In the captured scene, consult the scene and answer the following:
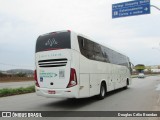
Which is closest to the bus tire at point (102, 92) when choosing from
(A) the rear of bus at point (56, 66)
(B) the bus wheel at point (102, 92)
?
(B) the bus wheel at point (102, 92)

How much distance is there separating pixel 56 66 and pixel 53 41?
120cm

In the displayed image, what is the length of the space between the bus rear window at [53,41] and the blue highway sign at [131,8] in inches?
397

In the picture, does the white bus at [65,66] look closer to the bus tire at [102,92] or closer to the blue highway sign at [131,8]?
the bus tire at [102,92]

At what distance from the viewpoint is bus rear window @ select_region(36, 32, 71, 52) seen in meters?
10.5

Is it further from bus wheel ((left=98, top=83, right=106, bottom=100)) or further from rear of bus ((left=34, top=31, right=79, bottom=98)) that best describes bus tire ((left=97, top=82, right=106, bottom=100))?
rear of bus ((left=34, top=31, right=79, bottom=98))

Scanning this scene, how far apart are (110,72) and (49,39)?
605 centimetres

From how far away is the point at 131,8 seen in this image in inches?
754

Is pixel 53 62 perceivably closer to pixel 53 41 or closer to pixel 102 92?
pixel 53 41

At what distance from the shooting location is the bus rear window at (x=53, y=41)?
1048 centimetres

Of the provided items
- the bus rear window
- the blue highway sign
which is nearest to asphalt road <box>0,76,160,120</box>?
the bus rear window

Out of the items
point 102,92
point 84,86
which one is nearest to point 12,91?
point 102,92

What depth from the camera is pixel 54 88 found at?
34.3 ft

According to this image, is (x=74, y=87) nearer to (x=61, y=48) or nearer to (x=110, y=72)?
(x=61, y=48)

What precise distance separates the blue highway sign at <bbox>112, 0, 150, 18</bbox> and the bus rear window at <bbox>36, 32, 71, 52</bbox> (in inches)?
397
